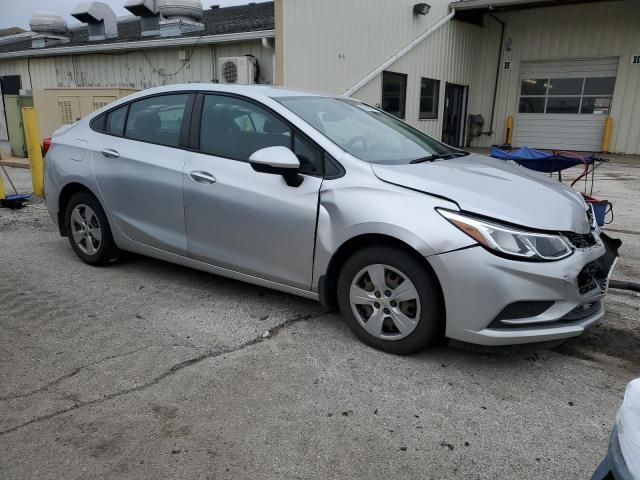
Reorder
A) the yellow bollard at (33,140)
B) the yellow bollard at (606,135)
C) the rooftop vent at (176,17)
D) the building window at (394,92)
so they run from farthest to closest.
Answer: the yellow bollard at (606,135)
the building window at (394,92)
the rooftop vent at (176,17)
the yellow bollard at (33,140)

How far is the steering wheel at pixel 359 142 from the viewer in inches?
138

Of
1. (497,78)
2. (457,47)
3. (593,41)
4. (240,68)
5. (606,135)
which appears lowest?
(606,135)

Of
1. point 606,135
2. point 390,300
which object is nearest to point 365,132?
point 390,300

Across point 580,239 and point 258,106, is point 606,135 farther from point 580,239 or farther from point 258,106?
point 258,106

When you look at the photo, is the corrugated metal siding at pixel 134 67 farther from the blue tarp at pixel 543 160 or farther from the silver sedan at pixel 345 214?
the silver sedan at pixel 345 214

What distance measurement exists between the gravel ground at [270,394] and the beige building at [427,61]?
23.3 ft

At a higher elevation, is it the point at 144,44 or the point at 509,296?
the point at 144,44

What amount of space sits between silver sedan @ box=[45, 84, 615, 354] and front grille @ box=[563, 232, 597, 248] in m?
0.01

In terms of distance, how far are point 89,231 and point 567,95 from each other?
16024 millimetres

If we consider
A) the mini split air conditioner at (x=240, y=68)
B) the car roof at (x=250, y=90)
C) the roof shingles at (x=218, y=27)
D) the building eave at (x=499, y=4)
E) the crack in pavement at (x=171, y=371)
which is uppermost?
the building eave at (x=499, y=4)

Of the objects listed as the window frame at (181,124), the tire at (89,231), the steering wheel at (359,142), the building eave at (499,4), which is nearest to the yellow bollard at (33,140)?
the tire at (89,231)

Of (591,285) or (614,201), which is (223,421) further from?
(614,201)

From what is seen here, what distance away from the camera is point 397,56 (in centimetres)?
1254

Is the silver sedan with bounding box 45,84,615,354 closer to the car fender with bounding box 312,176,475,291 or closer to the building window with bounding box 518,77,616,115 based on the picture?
the car fender with bounding box 312,176,475,291
